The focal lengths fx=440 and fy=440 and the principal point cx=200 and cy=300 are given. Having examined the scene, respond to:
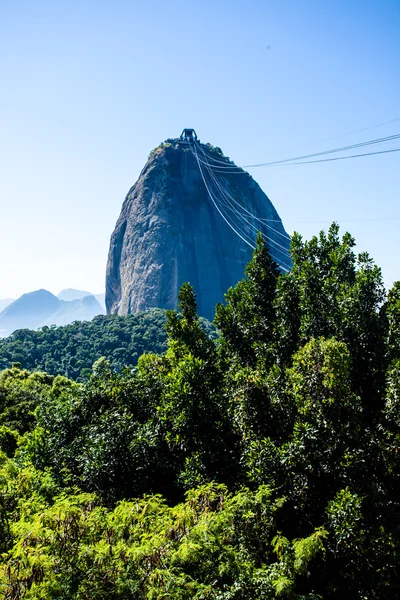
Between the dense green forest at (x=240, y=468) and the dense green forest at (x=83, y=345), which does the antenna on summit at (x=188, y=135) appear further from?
the dense green forest at (x=240, y=468)

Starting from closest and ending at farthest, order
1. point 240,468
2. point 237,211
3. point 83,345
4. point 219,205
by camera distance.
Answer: point 240,468
point 83,345
point 219,205
point 237,211

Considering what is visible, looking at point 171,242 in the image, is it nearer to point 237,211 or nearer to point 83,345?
point 237,211

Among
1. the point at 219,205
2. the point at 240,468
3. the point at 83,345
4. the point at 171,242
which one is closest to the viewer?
the point at 240,468

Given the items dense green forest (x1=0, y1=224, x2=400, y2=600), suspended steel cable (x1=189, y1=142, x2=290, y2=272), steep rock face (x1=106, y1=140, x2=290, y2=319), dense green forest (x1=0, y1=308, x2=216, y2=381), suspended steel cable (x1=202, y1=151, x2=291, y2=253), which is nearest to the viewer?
dense green forest (x1=0, y1=224, x2=400, y2=600)

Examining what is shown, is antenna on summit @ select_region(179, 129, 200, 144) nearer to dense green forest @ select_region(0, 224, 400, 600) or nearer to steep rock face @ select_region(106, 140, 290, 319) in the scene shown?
steep rock face @ select_region(106, 140, 290, 319)

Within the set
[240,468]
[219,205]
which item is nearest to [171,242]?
[219,205]

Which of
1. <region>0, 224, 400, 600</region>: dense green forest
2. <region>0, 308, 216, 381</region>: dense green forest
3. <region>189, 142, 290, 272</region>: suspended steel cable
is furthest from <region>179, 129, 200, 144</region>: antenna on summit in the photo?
<region>0, 224, 400, 600</region>: dense green forest
